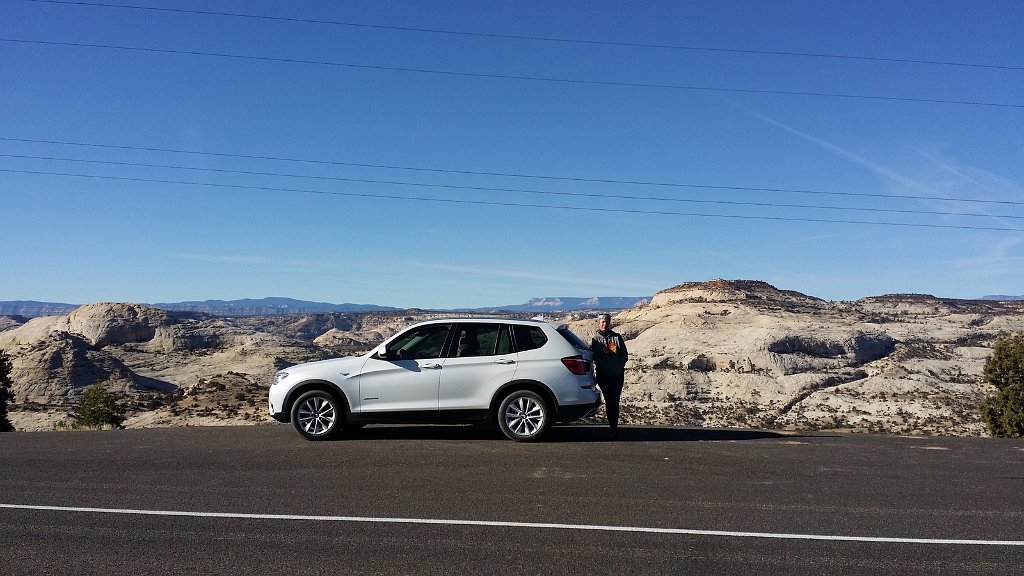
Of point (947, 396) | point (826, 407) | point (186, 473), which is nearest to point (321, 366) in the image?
point (186, 473)

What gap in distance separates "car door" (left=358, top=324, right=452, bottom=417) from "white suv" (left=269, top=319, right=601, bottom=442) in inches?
0.6

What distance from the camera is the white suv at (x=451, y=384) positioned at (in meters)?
10.6

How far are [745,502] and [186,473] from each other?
632 cm

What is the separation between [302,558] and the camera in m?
5.62

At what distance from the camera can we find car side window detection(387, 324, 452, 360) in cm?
1080

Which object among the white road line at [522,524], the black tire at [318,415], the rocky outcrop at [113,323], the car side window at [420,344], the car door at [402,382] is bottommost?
the white road line at [522,524]

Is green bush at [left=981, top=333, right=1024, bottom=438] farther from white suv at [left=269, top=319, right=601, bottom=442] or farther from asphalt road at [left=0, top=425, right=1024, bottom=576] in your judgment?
white suv at [left=269, top=319, right=601, bottom=442]

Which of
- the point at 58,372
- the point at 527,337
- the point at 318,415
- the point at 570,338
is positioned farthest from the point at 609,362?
the point at 58,372

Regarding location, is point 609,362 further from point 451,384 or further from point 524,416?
point 451,384

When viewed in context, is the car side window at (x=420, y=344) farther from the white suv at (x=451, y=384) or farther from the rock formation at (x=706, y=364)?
the rock formation at (x=706, y=364)

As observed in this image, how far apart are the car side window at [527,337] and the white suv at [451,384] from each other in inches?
0.6

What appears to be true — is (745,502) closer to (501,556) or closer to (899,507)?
(899,507)

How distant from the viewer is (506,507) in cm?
709

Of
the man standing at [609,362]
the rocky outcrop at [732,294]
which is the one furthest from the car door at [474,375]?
the rocky outcrop at [732,294]
